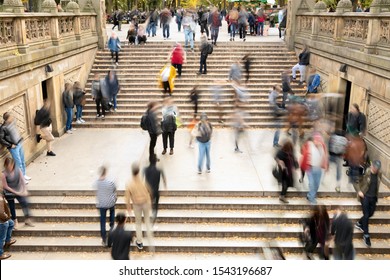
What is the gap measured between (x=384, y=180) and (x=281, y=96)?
20.2 ft

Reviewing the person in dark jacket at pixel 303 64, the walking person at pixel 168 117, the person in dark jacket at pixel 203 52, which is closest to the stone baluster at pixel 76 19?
the person in dark jacket at pixel 203 52

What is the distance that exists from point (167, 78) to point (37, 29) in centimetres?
499

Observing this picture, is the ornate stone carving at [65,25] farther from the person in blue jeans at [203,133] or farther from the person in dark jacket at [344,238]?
the person in dark jacket at [344,238]

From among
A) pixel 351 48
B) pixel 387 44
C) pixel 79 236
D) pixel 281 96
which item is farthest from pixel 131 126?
pixel 387 44

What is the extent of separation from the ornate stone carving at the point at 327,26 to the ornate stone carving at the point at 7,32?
10.3 meters

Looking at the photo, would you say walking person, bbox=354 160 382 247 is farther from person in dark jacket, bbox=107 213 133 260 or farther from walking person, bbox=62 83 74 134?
walking person, bbox=62 83 74 134

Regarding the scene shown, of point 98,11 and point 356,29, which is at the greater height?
point 98,11

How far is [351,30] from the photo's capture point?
13266 millimetres

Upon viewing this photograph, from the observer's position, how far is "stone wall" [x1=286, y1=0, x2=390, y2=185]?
422 inches

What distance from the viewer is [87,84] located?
698 inches

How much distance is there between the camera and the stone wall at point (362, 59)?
35.1ft

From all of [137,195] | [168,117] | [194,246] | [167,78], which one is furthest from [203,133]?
[167,78]

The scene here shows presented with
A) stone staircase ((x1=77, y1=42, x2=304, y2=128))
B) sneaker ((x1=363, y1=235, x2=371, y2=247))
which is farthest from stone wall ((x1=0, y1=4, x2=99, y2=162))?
sneaker ((x1=363, y1=235, x2=371, y2=247))

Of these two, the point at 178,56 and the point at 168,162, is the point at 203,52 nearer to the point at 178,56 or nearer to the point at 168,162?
the point at 178,56
